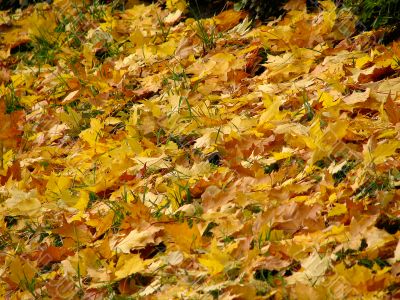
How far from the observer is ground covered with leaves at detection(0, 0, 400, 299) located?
7.38 feet

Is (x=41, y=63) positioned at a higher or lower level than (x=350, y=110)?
lower

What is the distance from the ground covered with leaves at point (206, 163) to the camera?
2.25 metres

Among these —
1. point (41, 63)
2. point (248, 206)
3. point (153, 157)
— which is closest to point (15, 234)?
point (153, 157)

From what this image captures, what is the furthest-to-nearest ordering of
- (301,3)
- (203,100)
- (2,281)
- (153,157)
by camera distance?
(301,3) → (203,100) → (153,157) → (2,281)

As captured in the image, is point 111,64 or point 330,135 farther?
point 111,64

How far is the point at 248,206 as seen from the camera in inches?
102

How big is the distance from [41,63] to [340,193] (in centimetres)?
291

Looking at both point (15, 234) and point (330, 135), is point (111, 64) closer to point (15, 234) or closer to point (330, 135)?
point (15, 234)

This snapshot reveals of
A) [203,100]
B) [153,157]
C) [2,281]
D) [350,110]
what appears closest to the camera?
[2,281]

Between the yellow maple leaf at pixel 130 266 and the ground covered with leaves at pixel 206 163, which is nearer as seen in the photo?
the ground covered with leaves at pixel 206 163

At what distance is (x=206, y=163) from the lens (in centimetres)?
299

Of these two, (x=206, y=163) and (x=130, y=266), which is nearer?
(x=130, y=266)

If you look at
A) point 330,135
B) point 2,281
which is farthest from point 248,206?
point 2,281

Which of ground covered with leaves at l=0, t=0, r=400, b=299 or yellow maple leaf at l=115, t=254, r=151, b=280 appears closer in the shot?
ground covered with leaves at l=0, t=0, r=400, b=299
